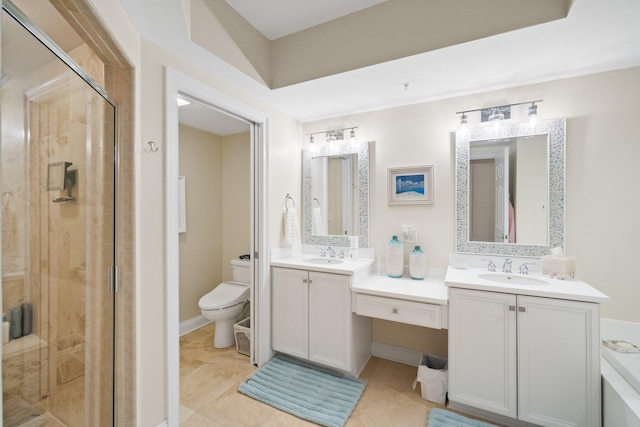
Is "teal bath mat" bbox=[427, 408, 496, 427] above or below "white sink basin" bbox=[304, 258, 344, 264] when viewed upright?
below

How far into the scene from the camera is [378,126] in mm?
2623

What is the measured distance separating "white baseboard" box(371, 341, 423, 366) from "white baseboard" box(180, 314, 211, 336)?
79.2 inches

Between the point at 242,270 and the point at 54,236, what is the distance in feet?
7.00

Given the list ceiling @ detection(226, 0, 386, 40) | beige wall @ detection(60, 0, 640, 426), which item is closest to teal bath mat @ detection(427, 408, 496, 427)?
beige wall @ detection(60, 0, 640, 426)

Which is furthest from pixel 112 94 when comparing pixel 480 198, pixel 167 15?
pixel 480 198

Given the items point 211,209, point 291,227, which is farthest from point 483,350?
point 211,209

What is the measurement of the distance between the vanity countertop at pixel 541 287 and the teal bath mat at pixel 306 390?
1.10m

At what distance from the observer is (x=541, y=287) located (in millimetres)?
1667

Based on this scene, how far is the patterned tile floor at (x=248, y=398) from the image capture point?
5.93 feet

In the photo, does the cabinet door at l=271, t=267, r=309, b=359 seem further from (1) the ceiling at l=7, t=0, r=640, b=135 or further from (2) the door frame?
(1) the ceiling at l=7, t=0, r=640, b=135

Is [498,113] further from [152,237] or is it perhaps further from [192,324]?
[192,324]

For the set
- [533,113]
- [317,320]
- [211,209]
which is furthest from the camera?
[211,209]

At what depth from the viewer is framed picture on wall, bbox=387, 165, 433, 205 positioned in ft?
7.88

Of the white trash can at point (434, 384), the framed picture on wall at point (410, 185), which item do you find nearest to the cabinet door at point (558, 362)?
the white trash can at point (434, 384)
